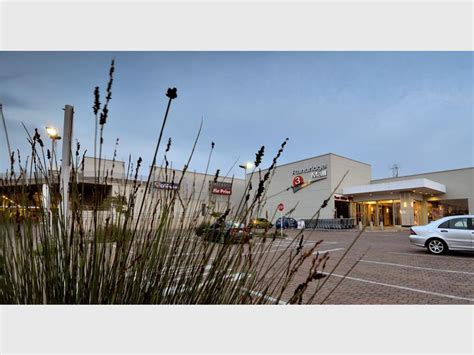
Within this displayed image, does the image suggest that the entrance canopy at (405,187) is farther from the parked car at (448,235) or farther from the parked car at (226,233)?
the parked car at (226,233)

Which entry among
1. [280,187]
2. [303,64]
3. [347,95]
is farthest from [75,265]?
[280,187]

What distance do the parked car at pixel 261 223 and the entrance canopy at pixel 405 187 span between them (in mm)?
23040

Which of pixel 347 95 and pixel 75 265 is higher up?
pixel 347 95

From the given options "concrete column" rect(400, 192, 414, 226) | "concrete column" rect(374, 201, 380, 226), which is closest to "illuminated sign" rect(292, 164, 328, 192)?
"concrete column" rect(374, 201, 380, 226)

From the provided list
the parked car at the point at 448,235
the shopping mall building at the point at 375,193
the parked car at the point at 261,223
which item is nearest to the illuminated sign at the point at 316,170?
the shopping mall building at the point at 375,193

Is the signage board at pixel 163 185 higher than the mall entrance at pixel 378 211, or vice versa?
the signage board at pixel 163 185

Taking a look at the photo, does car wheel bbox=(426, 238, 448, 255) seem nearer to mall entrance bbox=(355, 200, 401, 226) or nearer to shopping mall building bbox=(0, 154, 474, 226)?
shopping mall building bbox=(0, 154, 474, 226)

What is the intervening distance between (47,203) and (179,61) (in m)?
1.49

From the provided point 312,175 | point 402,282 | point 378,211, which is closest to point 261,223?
Answer: point 402,282

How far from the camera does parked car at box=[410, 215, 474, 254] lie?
292 inches

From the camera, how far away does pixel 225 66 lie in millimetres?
2451

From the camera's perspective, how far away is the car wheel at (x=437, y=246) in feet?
25.5

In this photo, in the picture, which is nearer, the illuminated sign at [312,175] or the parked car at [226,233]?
the parked car at [226,233]
